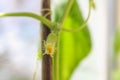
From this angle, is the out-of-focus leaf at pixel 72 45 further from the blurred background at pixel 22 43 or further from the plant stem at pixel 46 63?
the blurred background at pixel 22 43

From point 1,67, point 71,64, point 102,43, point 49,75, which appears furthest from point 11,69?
point 49,75

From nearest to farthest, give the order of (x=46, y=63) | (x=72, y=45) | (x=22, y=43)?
1. (x=46, y=63)
2. (x=72, y=45)
3. (x=22, y=43)

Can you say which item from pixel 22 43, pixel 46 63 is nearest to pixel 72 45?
pixel 46 63

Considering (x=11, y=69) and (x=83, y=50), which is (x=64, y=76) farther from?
(x=11, y=69)

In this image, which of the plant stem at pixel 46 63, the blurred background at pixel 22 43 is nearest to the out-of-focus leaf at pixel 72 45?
the plant stem at pixel 46 63

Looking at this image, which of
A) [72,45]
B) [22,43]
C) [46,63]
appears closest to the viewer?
[46,63]

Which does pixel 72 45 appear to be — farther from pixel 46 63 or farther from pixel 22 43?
pixel 22 43

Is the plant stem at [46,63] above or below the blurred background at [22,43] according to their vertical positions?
below

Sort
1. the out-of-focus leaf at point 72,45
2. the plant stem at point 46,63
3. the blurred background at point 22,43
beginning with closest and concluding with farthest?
the plant stem at point 46,63 → the out-of-focus leaf at point 72,45 → the blurred background at point 22,43

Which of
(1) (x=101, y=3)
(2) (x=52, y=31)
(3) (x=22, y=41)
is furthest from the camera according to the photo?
(1) (x=101, y=3)
